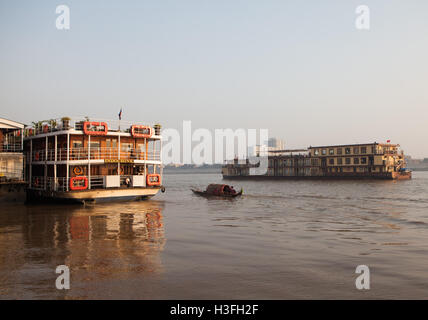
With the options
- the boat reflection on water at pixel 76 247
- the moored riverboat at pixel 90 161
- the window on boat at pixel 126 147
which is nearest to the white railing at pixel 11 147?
the moored riverboat at pixel 90 161

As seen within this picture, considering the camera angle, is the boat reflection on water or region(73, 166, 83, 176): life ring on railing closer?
the boat reflection on water

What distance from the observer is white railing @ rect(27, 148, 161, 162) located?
33.2 m

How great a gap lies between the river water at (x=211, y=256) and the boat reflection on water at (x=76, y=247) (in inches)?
1.7

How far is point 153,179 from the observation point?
3612 centimetres

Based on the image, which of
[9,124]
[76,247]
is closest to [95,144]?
[9,124]

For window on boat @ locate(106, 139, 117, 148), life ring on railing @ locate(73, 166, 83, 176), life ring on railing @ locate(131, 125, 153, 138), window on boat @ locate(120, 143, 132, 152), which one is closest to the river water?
life ring on railing @ locate(73, 166, 83, 176)

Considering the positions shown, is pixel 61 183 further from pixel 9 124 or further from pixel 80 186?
pixel 9 124

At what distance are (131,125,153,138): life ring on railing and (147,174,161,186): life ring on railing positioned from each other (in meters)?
4.14

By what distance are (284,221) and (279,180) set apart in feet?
292

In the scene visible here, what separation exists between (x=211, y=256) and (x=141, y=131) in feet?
78.7

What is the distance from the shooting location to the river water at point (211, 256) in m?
10.0

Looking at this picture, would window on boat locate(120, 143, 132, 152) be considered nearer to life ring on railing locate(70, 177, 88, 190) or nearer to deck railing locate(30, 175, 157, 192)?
deck railing locate(30, 175, 157, 192)

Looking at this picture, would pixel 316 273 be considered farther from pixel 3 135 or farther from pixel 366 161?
pixel 366 161

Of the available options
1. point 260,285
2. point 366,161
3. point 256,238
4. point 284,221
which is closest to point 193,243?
point 256,238
